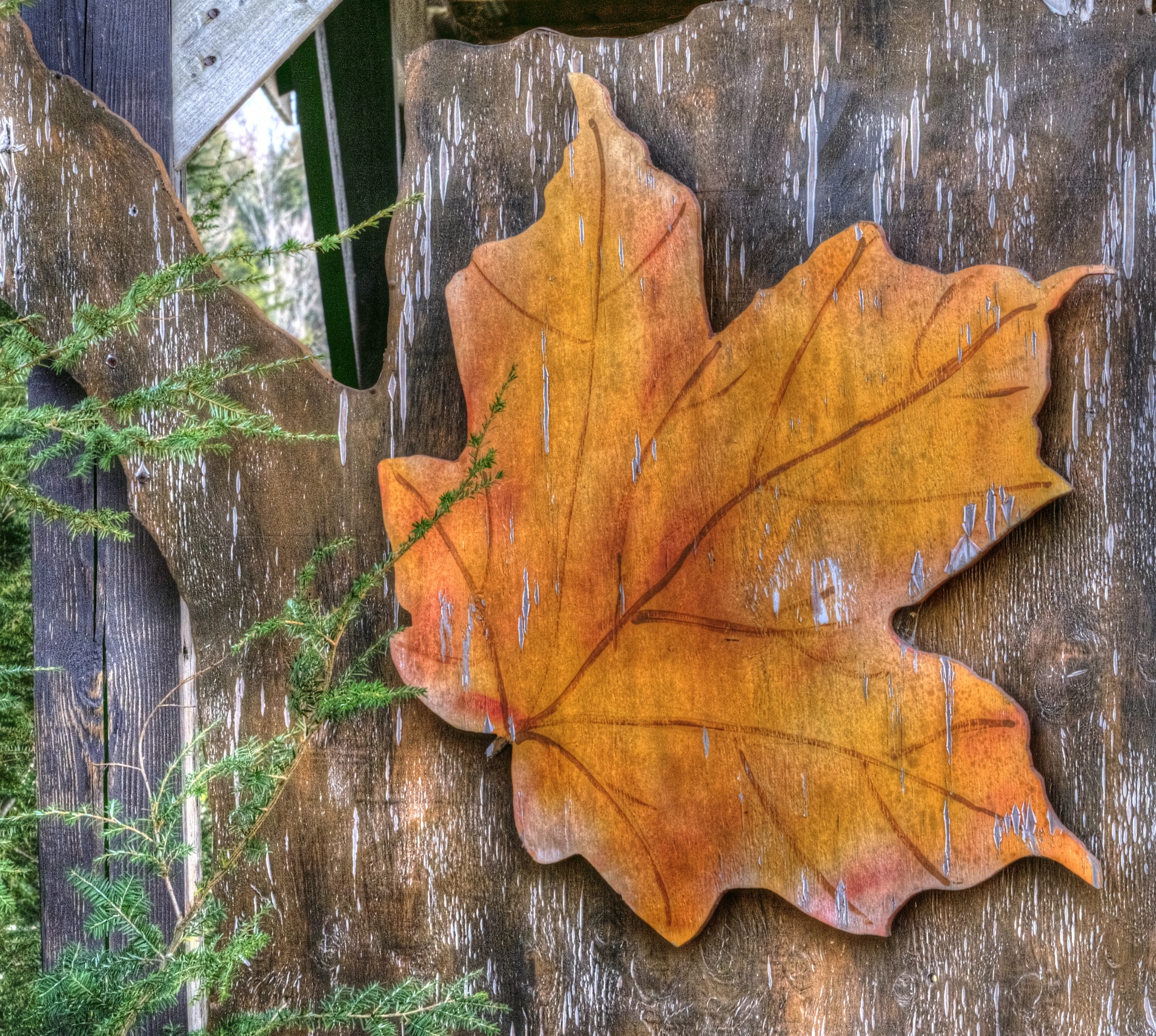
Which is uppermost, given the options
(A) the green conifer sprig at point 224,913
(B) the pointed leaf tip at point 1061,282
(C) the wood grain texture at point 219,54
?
(C) the wood grain texture at point 219,54

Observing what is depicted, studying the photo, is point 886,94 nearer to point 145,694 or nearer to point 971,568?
point 971,568

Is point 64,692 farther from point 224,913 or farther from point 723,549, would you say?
point 723,549

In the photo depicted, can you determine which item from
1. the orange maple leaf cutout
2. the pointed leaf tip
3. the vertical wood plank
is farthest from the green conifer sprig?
the pointed leaf tip

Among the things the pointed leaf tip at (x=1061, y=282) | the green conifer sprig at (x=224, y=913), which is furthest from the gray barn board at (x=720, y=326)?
the green conifer sprig at (x=224, y=913)

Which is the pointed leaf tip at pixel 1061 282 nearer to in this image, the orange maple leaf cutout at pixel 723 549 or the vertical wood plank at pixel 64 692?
the orange maple leaf cutout at pixel 723 549

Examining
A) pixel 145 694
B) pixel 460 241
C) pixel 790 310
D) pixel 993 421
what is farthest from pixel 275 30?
pixel 993 421

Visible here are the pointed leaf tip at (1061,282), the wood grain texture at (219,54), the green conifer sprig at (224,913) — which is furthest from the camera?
the wood grain texture at (219,54)
